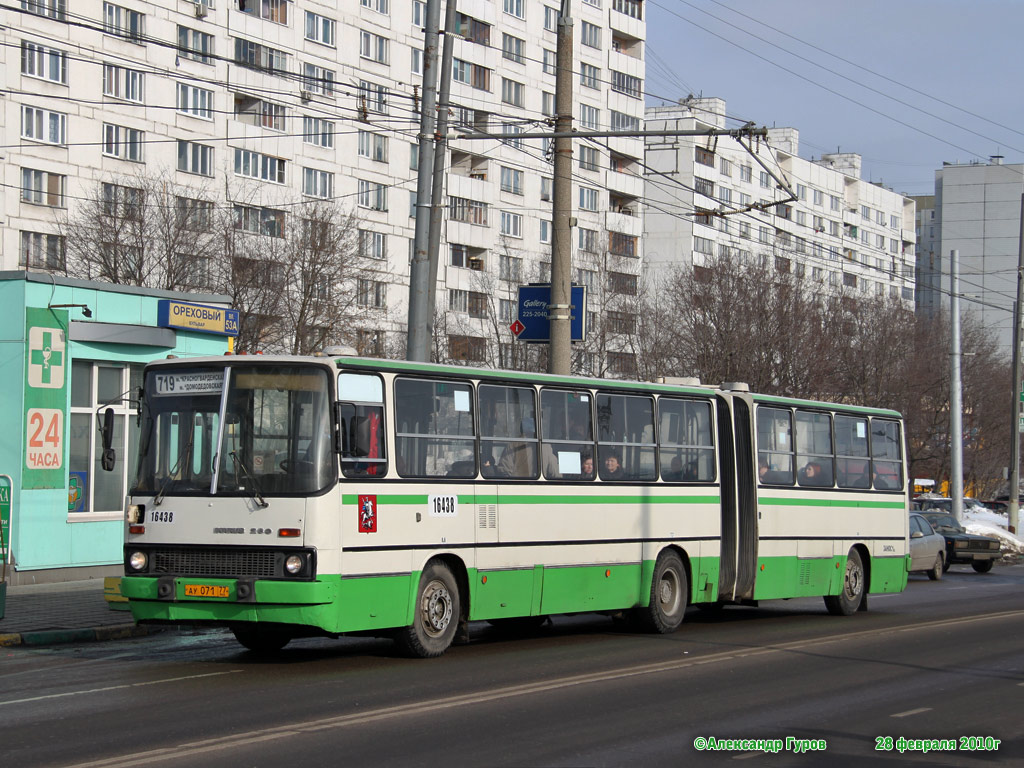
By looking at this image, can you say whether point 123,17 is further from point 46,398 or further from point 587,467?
point 587,467

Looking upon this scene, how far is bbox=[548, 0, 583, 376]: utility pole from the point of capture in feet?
64.3

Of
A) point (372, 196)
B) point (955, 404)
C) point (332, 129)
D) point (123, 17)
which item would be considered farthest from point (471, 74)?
point (955, 404)

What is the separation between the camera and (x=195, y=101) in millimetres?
58500

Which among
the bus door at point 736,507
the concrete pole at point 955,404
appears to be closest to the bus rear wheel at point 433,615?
the bus door at point 736,507

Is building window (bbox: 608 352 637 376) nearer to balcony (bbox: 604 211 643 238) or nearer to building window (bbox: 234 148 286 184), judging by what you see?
building window (bbox: 234 148 286 184)

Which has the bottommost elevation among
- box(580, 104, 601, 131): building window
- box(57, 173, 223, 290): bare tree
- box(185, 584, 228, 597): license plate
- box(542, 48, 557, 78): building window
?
box(185, 584, 228, 597): license plate

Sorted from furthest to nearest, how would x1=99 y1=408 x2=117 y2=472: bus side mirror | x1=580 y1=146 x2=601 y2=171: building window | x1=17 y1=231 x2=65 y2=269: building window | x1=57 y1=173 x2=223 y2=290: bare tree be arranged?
x1=580 y1=146 x2=601 y2=171: building window < x1=17 y1=231 x2=65 y2=269: building window < x1=57 y1=173 x2=223 y2=290: bare tree < x1=99 y1=408 x2=117 y2=472: bus side mirror

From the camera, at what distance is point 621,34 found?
3332 inches

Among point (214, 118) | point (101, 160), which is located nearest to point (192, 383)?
point (101, 160)

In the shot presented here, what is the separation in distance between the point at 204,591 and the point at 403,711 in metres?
3.02

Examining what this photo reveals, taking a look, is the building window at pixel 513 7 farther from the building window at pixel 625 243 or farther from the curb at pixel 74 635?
the curb at pixel 74 635

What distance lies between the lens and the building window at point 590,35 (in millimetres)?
81250

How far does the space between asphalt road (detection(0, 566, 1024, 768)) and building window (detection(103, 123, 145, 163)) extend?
42632 mm

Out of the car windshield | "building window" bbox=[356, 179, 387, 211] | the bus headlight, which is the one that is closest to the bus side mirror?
the bus headlight
